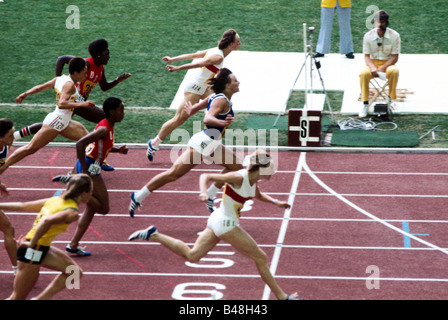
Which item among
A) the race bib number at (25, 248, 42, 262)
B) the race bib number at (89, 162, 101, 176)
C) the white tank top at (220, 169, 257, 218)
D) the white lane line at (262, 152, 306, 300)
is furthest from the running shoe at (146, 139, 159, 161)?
the race bib number at (25, 248, 42, 262)

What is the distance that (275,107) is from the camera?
16.4m

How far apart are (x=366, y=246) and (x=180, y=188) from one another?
3310 mm

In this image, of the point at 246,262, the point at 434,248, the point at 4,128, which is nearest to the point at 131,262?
the point at 246,262

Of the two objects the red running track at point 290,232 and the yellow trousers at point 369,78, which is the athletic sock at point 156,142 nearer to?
the red running track at point 290,232

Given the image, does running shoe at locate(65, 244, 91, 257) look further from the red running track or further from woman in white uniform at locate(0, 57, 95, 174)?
woman in white uniform at locate(0, 57, 95, 174)

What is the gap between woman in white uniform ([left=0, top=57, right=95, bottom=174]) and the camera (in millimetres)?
12111

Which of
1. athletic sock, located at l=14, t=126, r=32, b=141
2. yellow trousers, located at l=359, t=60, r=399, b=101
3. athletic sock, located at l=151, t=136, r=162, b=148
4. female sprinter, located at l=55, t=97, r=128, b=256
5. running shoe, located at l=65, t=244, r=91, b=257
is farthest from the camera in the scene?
yellow trousers, located at l=359, t=60, r=399, b=101

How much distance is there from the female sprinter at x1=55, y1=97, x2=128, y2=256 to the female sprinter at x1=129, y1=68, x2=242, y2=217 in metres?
1.03

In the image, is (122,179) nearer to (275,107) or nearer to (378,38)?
(275,107)

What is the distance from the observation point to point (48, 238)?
27.5 ft

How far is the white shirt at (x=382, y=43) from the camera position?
51.3 feet

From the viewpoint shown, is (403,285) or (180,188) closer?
(403,285)

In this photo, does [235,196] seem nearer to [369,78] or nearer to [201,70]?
[201,70]

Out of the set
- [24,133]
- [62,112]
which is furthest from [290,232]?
[24,133]
